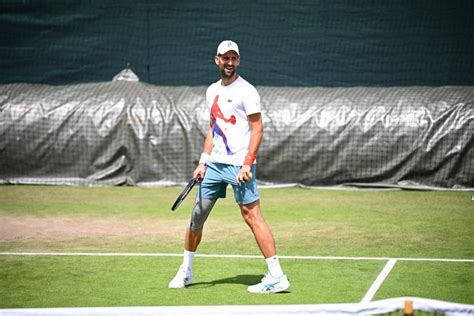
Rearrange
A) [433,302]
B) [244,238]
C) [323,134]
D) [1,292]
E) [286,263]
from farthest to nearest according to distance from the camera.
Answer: [323,134] < [244,238] < [286,263] < [1,292] < [433,302]

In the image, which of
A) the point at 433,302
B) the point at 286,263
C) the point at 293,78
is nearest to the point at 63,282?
the point at 286,263

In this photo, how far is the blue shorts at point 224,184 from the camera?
8.15m

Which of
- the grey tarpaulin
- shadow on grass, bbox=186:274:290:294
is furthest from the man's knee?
the grey tarpaulin

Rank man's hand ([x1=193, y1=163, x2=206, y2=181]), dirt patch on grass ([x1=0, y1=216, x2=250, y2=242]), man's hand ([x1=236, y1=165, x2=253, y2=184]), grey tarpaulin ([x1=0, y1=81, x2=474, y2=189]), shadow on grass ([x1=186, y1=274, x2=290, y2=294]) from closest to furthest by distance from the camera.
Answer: man's hand ([x1=236, y1=165, x2=253, y2=184])
man's hand ([x1=193, y1=163, x2=206, y2=181])
shadow on grass ([x1=186, y1=274, x2=290, y2=294])
dirt patch on grass ([x1=0, y1=216, x2=250, y2=242])
grey tarpaulin ([x1=0, y1=81, x2=474, y2=189])

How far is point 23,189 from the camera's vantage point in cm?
1582

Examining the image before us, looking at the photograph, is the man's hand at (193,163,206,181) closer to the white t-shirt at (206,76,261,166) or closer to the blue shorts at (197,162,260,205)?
the blue shorts at (197,162,260,205)

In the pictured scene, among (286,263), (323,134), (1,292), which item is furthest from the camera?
(323,134)

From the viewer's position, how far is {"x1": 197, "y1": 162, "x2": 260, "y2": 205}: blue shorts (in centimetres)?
815

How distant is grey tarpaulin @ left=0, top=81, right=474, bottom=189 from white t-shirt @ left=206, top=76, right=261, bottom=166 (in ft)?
24.1

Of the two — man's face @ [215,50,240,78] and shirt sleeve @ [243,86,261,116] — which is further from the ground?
man's face @ [215,50,240,78]

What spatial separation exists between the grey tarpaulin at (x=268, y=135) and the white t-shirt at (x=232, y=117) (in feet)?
24.1

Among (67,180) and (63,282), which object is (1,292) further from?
(67,180)

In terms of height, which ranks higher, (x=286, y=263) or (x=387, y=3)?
(x=387, y=3)

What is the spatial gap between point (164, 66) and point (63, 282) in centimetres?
1028
